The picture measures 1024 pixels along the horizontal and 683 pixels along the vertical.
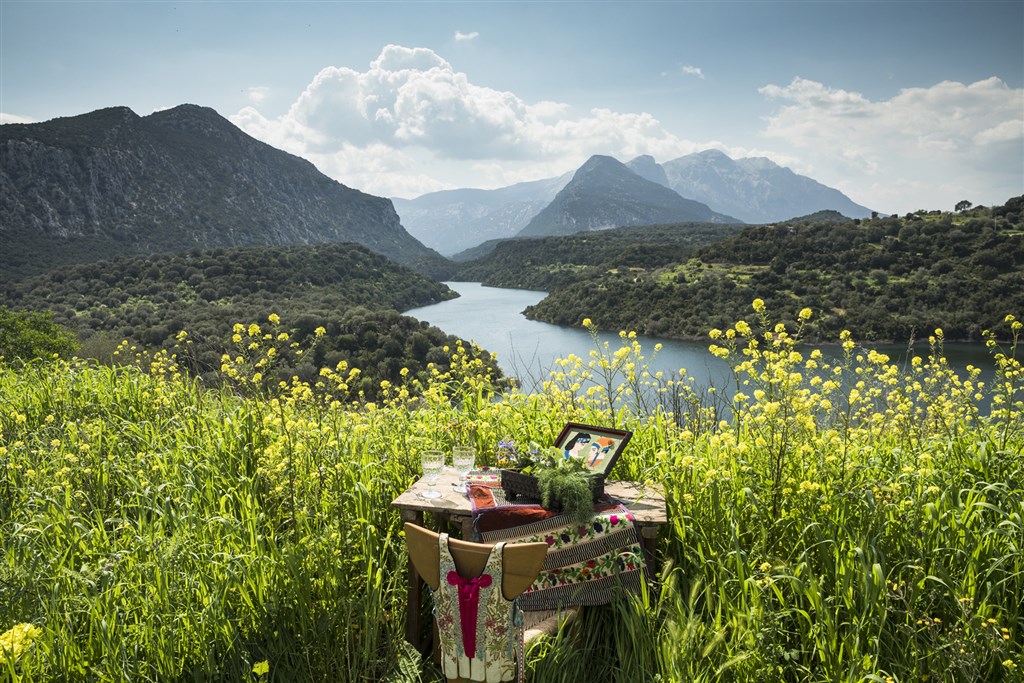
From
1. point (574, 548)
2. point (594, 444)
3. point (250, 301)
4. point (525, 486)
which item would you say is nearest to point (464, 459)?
point (525, 486)

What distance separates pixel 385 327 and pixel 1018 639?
81.8ft

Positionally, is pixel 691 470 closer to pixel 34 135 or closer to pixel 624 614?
pixel 624 614

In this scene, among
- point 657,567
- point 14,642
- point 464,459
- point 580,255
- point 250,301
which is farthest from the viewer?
point 580,255

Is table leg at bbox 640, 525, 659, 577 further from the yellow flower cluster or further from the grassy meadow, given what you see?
the yellow flower cluster

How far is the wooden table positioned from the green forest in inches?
1211

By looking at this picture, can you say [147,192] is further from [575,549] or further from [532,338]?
[575,549]

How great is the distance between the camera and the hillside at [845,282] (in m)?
34.5

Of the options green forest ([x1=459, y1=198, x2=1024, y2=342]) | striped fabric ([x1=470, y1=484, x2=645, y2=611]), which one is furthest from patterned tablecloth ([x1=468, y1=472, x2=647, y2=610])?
green forest ([x1=459, y1=198, x2=1024, y2=342])

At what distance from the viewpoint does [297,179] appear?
11175 centimetres

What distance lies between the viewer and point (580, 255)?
8250 cm

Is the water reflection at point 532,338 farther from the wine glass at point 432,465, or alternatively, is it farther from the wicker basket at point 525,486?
the wicker basket at point 525,486

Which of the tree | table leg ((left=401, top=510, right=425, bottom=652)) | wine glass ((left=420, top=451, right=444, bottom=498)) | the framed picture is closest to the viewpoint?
table leg ((left=401, top=510, right=425, bottom=652))

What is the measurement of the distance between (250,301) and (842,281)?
4044 centimetres

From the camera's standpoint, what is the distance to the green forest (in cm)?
3450
